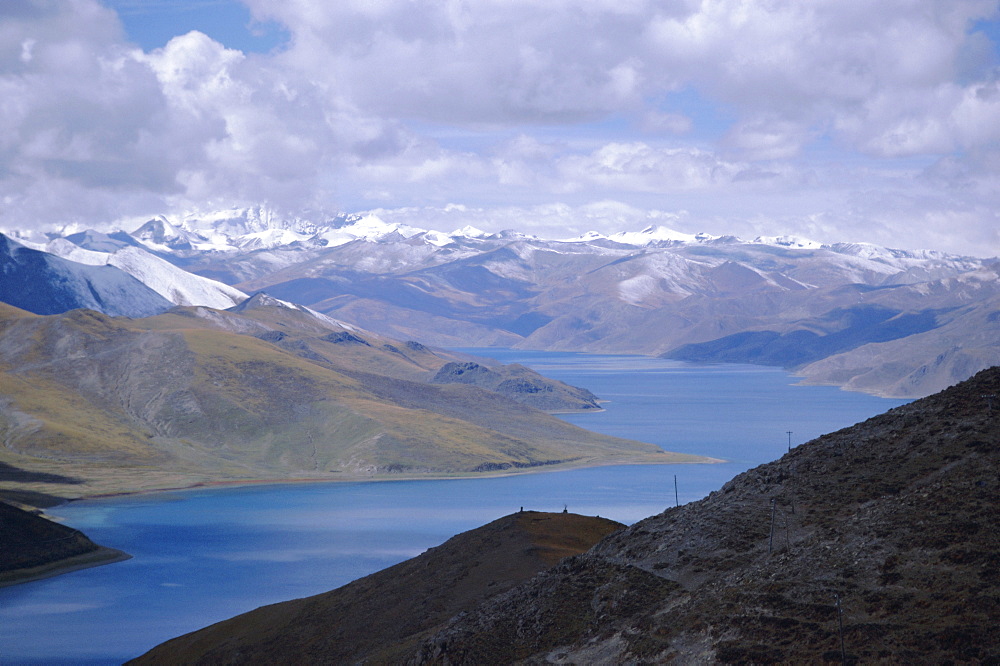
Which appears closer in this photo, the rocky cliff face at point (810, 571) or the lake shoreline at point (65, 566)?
the rocky cliff face at point (810, 571)

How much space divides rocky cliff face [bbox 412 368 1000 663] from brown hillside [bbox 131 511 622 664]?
406 inches

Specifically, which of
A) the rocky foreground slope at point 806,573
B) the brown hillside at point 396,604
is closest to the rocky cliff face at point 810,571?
the rocky foreground slope at point 806,573

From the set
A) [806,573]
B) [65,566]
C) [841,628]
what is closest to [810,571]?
[806,573]

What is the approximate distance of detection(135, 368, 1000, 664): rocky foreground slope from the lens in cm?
2877

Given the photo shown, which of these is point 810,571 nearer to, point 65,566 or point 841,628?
point 841,628

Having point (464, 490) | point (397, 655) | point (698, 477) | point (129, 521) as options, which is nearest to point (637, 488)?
point (698, 477)

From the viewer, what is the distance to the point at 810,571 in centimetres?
3303

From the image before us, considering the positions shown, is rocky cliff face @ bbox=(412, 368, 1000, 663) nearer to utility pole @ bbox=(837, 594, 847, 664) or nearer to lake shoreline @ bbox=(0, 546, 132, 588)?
utility pole @ bbox=(837, 594, 847, 664)

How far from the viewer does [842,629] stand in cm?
2889

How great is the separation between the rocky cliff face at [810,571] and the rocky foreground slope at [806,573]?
0.06 meters

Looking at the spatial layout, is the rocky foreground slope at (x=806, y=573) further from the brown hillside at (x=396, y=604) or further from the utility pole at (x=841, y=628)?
the brown hillside at (x=396, y=604)

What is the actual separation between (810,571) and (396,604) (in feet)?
93.5

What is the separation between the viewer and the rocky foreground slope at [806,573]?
2877 cm

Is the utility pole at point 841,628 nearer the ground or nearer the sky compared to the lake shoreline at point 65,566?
nearer the ground
